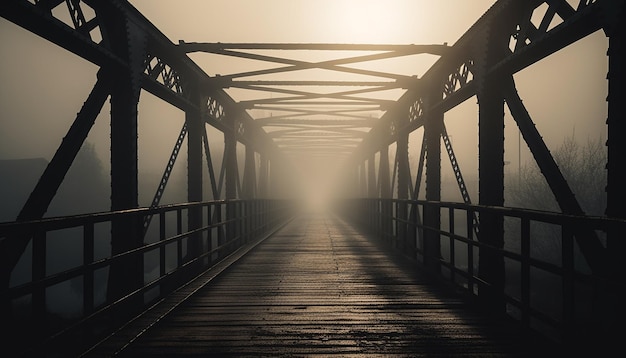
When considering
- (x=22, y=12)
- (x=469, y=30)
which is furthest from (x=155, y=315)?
(x=469, y=30)

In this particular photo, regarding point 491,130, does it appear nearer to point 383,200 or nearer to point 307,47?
point 307,47

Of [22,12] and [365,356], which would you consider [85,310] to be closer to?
[365,356]

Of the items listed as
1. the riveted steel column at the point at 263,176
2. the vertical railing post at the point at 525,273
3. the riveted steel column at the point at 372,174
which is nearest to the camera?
the vertical railing post at the point at 525,273

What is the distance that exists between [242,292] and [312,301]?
111cm

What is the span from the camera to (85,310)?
156 inches

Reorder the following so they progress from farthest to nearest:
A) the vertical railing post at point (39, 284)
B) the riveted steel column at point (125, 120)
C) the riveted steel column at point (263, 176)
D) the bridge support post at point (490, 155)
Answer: the riveted steel column at point (263, 176)
the bridge support post at point (490, 155)
the riveted steel column at point (125, 120)
the vertical railing post at point (39, 284)

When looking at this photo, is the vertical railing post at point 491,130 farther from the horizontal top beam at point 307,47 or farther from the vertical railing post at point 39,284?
the vertical railing post at point 39,284

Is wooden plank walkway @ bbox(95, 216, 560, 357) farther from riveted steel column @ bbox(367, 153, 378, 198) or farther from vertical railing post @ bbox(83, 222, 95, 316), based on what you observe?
riveted steel column @ bbox(367, 153, 378, 198)

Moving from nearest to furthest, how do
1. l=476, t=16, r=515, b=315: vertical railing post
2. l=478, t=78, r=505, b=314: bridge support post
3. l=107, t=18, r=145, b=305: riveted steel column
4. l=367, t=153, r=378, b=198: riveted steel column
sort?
l=107, t=18, r=145, b=305: riveted steel column, l=476, t=16, r=515, b=315: vertical railing post, l=478, t=78, r=505, b=314: bridge support post, l=367, t=153, r=378, b=198: riveted steel column

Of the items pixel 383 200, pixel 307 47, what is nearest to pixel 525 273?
pixel 307 47

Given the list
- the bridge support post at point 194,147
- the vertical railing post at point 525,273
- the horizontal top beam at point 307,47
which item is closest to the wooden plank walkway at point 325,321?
the vertical railing post at point 525,273

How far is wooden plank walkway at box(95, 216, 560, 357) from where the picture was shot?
13.4 feet

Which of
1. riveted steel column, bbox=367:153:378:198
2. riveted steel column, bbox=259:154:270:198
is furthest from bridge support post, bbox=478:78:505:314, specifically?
riveted steel column, bbox=259:154:270:198

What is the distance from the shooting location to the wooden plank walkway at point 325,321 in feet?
13.4
